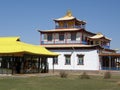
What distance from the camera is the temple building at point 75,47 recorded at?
48.2m

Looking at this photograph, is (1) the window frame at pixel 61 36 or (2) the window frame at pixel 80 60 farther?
(1) the window frame at pixel 61 36

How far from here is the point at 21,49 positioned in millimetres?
34750

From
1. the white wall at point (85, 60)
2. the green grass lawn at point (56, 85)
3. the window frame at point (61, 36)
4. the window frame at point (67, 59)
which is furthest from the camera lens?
the window frame at point (61, 36)

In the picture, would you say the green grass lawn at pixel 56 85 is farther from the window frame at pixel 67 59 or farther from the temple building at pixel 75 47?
the window frame at pixel 67 59

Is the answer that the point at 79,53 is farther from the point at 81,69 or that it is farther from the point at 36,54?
the point at 36,54

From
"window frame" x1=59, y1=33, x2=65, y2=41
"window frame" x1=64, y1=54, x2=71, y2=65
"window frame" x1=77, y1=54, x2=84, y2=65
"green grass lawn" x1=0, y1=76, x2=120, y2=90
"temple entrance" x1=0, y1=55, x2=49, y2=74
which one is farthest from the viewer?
"window frame" x1=59, y1=33, x2=65, y2=41

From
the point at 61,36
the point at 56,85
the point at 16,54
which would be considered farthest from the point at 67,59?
the point at 56,85

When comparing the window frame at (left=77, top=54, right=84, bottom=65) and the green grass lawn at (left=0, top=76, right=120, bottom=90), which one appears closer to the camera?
the green grass lawn at (left=0, top=76, right=120, bottom=90)

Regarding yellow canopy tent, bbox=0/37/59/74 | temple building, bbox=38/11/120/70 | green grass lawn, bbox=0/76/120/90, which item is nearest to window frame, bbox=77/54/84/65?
temple building, bbox=38/11/120/70

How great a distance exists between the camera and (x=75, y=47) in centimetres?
4900

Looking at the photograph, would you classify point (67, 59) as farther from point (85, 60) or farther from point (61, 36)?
point (61, 36)

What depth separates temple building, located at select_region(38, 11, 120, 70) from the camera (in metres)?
48.2

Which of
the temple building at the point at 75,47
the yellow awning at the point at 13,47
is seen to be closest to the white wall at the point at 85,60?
the temple building at the point at 75,47

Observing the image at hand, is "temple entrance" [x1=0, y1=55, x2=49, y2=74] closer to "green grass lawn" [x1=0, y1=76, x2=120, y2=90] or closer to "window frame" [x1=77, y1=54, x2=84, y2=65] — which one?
"window frame" [x1=77, y1=54, x2=84, y2=65]
